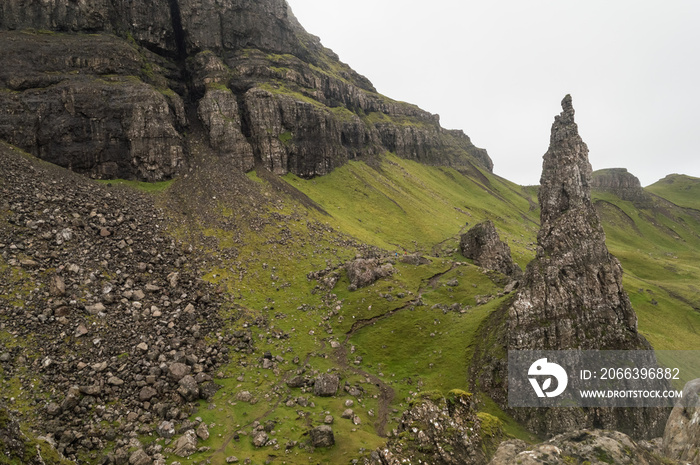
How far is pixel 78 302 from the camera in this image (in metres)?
50.7

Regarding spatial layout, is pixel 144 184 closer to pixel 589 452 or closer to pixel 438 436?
pixel 438 436

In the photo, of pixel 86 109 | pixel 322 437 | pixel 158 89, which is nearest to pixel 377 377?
pixel 322 437

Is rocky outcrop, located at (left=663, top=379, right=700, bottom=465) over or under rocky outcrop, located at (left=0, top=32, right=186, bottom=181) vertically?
under

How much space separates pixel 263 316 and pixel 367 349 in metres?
19.9

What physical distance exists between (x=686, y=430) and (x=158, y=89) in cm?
13233

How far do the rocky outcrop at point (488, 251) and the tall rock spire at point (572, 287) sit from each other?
148 ft

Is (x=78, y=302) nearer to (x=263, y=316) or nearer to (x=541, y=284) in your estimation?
(x=263, y=316)

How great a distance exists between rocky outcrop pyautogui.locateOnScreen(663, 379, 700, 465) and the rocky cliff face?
29.6m

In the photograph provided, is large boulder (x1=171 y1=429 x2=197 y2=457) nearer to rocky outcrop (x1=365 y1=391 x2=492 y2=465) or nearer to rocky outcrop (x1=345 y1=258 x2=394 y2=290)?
rocky outcrop (x1=365 y1=391 x2=492 y2=465)

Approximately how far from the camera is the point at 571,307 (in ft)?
156

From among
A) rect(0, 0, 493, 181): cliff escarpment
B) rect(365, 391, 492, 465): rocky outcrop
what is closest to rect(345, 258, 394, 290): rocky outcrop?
rect(365, 391, 492, 465): rocky outcrop

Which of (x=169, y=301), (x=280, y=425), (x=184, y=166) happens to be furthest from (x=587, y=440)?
(x=184, y=166)

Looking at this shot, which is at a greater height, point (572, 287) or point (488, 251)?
point (488, 251)

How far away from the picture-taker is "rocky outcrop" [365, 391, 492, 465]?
21.5 m
